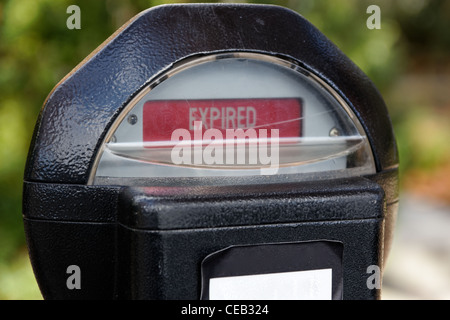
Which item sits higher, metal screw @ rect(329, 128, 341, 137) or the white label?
metal screw @ rect(329, 128, 341, 137)

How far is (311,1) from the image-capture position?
449 cm

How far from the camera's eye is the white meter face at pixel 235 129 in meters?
1.25

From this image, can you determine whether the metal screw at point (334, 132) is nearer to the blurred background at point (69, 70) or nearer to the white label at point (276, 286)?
the white label at point (276, 286)

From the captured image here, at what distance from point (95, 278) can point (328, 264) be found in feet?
1.56

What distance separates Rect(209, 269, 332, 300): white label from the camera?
3.77ft

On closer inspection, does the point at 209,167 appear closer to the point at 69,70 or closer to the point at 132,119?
the point at 132,119

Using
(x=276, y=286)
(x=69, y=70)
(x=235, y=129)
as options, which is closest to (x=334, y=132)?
(x=235, y=129)

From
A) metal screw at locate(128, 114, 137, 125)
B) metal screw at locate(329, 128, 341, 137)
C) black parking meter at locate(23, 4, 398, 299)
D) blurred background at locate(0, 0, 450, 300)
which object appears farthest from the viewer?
blurred background at locate(0, 0, 450, 300)

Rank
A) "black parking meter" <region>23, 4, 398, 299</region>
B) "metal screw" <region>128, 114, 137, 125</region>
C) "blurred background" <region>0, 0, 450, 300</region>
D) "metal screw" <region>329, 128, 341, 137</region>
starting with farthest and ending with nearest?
"blurred background" <region>0, 0, 450, 300</region>, "metal screw" <region>329, 128, 341, 137</region>, "metal screw" <region>128, 114, 137, 125</region>, "black parking meter" <region>23, 4, 398, 299</region>

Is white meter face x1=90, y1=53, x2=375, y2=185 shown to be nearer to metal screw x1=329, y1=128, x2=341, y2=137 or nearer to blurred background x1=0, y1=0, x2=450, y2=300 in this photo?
metal screw x1=329, y1=128, x2=341, y2=137

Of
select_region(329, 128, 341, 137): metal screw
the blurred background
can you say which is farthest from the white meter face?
the blurred background

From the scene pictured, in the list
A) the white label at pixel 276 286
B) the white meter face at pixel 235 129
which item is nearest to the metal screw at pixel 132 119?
the white meter face at pixel 235 129

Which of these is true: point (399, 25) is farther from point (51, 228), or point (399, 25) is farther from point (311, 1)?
point (51, 228)

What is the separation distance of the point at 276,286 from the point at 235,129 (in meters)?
0.34
